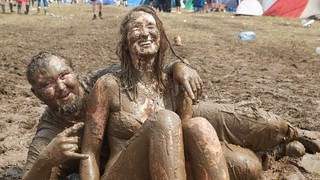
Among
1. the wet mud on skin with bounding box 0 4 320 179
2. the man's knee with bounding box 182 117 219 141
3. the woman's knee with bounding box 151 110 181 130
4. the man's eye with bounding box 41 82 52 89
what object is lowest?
the wet mud on skin with bounding box 0 4 320 179

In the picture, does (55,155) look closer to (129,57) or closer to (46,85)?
(46,85)

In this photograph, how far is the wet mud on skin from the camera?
5.69 metres

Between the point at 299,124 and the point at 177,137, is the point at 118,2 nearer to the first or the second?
the point at 299,124

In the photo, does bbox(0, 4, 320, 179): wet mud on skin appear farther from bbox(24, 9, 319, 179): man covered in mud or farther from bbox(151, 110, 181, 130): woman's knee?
bbox(151, 110, 181, 130): woman's knee

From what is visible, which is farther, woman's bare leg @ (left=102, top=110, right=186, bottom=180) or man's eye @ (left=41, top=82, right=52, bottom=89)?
man's eye @ (left=41, top=82, right=52, bottom=89)

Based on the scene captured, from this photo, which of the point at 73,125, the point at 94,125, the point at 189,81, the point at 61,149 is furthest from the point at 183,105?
the point at 61,149

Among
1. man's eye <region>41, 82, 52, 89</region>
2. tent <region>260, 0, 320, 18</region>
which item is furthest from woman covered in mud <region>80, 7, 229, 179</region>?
tent <region>260, 0, 320, 18</region>

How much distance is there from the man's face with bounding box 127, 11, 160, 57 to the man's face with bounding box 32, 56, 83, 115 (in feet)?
1.41

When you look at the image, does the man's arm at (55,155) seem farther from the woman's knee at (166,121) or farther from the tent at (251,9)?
the tent at (251,9)

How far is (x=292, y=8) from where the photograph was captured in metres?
18.0

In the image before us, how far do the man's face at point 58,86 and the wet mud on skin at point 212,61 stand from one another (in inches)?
53.6

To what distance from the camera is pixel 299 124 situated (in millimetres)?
5746

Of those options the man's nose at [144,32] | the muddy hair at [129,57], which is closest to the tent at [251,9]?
the muddy hair at [129,57]

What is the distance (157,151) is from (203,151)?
25cm
